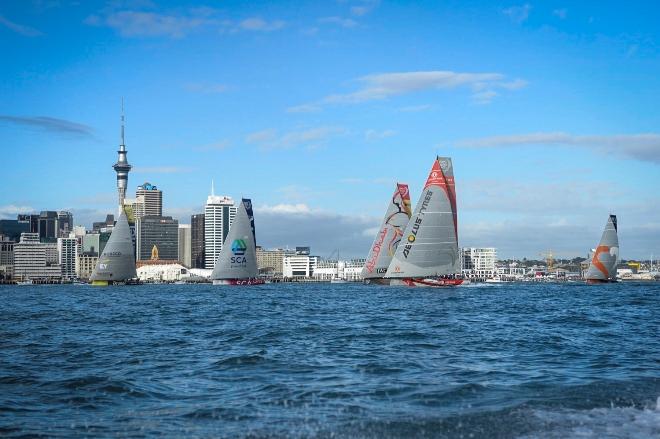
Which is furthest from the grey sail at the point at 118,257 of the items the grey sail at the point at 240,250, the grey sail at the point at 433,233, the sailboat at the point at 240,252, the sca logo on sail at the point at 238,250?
the grey sail at the point at 433,233

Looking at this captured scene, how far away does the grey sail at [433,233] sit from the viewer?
84938mm

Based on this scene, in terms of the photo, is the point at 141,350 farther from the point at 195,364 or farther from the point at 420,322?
the point at 420,322

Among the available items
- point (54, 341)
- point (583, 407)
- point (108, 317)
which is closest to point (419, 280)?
point (108, 317)

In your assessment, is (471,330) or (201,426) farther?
(471,330)

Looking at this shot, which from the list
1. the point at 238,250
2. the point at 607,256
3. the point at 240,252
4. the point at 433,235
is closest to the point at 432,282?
the point at 433,235

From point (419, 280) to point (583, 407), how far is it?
73.6 metres

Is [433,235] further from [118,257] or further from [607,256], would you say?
[118,257]

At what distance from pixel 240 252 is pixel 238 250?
1.70 ft

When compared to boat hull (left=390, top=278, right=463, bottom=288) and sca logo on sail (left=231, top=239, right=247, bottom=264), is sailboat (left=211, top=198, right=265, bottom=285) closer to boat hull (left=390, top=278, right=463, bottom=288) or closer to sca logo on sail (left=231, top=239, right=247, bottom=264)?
sca logo on sail (left=231, top=239, right=247, bottom=264)

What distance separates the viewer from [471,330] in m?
34.0

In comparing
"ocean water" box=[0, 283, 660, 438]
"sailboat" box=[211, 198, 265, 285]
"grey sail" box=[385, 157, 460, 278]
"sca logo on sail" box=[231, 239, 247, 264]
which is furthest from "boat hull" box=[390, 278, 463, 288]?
"sca logo on sail" box=[231, 239, 247, 264]

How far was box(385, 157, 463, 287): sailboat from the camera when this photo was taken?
84.9 m

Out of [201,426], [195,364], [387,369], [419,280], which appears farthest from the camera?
[419,280]

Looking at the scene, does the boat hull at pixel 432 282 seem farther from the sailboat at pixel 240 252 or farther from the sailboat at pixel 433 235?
the sailboat at pixel 240 252
